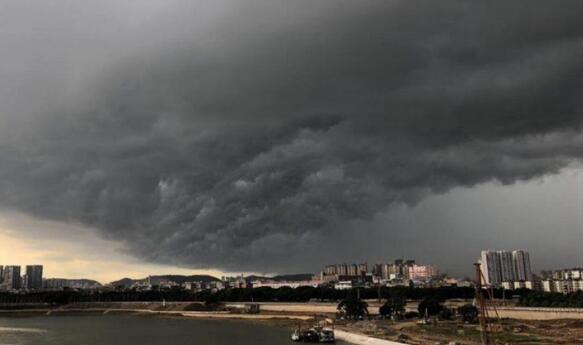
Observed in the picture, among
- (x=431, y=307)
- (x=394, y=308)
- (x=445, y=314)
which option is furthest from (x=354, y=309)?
(x=445, y=314)

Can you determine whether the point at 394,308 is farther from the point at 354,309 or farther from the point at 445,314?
the point at 445,314

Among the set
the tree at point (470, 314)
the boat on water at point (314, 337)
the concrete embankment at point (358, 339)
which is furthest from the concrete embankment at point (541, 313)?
the boat on water at point (314, 337)

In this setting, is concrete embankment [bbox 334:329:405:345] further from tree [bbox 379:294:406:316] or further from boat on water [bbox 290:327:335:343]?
tree [bbox 379:294:406:316]

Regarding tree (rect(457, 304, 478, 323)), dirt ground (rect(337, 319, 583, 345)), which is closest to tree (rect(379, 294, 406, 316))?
tree (rect(457, 304, 478, 323))

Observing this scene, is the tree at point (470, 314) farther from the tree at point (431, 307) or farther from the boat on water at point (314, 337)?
the boat on water at point (314, 337)

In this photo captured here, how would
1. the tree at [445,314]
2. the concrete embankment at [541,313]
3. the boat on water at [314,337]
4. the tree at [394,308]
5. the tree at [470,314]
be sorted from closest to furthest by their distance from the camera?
the boat on water at [314,337]
the concrete embankment at [541,313]
the tree at [470,314]
the tree at [445,314]
the tree at [394,308]

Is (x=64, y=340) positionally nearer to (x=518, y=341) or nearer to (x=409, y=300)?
(x=518, y=341)

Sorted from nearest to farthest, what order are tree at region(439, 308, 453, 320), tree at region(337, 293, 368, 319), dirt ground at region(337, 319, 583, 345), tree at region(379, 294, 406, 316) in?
dirt ground at region(337, 319, 583, 345)
tree at region(439, 308, 453, 320)
tree at region(379, 294, 406, 316)
tree at region(337, 293, 368, 319)

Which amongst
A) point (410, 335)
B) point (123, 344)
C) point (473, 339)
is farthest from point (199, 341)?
point (473, 339)
